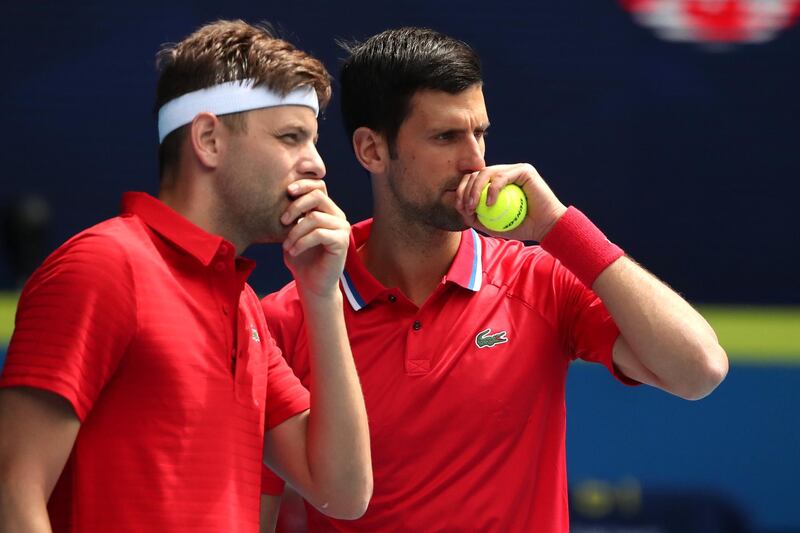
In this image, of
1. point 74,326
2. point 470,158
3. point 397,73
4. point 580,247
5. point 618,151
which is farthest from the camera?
point 618,151

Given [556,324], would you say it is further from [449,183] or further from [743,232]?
[743,232]

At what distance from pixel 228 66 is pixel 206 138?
14 cm

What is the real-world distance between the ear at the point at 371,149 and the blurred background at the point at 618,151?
2300 mm

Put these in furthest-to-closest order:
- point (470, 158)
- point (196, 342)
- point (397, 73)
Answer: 1. point (397, 73)
2. point (470, 158)
3. point (196, 342)

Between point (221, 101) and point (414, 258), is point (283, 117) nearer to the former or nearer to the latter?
point (221, 101)

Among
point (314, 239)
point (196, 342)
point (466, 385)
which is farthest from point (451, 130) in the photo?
point (196, 342)

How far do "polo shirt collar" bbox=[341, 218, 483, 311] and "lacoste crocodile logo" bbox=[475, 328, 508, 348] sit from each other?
11 centimetres

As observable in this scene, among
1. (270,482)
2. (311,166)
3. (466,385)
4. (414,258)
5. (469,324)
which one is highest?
(311,166)

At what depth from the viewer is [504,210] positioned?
2926mm

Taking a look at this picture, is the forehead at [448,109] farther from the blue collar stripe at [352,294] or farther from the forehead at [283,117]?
the forehead at [283,117]

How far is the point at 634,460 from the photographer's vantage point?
530 cm

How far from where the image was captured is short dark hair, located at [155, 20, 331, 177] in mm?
2537

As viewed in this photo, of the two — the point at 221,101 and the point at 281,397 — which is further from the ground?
the point at 221,101

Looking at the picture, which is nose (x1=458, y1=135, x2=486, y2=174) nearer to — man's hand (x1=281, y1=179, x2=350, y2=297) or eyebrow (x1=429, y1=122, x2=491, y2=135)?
eyebrow (x1=429, y1=122, x2=491, y2=135)
